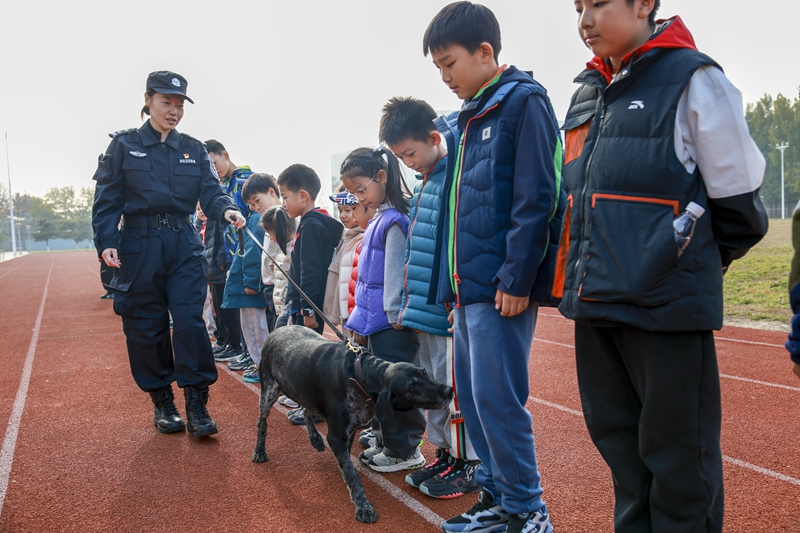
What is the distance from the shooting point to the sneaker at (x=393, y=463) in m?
3.94

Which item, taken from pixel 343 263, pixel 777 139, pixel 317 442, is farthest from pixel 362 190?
pixel 777 139

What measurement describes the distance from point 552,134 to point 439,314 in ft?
4.15

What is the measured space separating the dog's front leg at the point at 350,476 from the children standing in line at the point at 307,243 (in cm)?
152

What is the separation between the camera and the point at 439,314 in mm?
3477

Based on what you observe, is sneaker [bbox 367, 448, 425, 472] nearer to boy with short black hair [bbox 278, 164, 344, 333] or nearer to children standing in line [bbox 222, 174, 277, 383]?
boy with short black hair [bbox 278, 164, 344, 333]

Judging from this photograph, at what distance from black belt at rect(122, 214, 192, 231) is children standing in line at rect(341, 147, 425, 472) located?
172 cm

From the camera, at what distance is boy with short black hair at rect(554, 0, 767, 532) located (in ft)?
6.05

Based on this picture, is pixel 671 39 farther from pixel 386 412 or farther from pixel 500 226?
pixel 386 412

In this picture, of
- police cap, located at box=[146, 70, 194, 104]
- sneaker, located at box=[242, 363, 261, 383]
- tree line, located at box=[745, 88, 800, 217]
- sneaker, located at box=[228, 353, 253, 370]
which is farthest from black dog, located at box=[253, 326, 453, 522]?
tree line, located at box=[745, 88, 800, 217]

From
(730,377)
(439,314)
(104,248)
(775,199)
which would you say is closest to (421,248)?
(439,314)

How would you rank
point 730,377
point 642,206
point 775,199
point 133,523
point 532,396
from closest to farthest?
point 642,206, point 133,523, point 532,396, point 730,377, point 775,199

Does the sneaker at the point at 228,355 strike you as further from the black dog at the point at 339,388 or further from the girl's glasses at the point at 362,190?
the girl's glasses at the point at 362,190

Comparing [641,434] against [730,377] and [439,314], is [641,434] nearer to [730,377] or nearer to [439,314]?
[439,314]

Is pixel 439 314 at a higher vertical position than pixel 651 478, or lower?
higher
